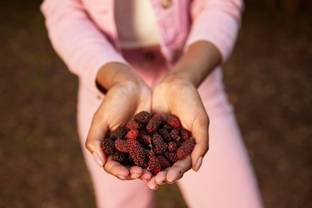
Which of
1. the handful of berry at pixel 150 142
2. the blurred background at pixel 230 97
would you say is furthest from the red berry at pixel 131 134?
the blurred background at pixel 230 97

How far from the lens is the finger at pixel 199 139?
2.32 feet

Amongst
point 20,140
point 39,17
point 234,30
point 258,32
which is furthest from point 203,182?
point 39,17

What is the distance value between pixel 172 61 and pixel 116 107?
0.82ft

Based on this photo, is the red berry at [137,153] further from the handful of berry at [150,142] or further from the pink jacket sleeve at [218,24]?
the pink jacket sleeve at [218,24]

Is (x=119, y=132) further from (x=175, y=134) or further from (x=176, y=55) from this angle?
(x=176, y=55)

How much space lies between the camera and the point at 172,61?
98cm

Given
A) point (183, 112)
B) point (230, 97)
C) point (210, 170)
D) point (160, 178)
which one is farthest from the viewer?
point (230, 97)

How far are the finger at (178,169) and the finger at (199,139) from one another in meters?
0.01

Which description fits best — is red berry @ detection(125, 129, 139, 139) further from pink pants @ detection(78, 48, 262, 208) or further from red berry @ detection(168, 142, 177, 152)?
pink pants @ detection(78, 48, 262, 208)

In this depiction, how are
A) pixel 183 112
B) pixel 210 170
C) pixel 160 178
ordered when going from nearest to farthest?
1. pixel 160 178
2. pixel 183 112
3. pixel 210 170

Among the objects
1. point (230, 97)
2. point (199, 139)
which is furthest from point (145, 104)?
point (230, 97)

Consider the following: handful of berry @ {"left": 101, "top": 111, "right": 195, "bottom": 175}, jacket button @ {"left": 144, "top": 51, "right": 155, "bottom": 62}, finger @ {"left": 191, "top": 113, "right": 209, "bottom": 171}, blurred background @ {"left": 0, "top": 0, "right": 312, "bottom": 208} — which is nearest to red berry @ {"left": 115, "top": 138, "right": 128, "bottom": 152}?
handful of berry @ {"left": 101, "top": 111, "right": 195, "bottom": 175}

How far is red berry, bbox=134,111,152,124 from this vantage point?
0.79 meters

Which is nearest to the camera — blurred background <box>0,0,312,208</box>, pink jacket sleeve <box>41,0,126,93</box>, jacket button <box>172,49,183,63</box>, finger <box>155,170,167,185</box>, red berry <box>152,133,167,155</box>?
finger <box>155,170,167,185</box>
